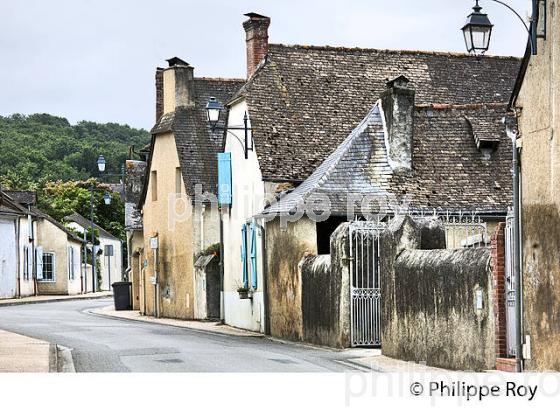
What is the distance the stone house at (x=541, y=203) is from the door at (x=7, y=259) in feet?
113

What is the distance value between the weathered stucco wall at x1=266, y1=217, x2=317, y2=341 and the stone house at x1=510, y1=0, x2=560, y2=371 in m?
8.67

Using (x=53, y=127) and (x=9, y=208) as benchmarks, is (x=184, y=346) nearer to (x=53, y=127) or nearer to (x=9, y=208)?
(x=53, y=127)

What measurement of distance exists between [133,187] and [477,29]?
1175 inches

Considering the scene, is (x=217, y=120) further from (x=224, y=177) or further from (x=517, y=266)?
(x=517, y=266)

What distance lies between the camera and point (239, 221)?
101 ft

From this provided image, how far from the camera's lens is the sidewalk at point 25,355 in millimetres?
16364

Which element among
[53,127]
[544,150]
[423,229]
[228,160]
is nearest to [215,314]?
[228,160]

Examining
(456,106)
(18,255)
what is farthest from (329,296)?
(18,255)

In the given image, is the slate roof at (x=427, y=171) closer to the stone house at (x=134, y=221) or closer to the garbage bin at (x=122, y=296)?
the stone house at (x=134, y=221)

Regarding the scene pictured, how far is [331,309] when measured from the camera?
2244 centimetres

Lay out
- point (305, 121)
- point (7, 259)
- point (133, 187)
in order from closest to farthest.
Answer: point (305, 121)
point (133, 187)
point (7, 259)

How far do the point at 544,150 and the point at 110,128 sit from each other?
A: 26302mm

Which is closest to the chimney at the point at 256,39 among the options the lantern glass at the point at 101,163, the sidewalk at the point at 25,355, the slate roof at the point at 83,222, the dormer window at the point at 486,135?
the dormer window at the point at 486,135

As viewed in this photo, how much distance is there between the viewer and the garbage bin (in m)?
42.2
